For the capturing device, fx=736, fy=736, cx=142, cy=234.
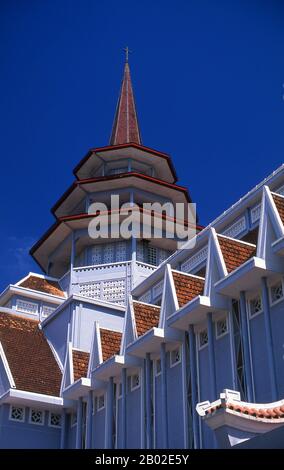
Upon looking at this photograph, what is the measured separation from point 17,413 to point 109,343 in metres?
4.06

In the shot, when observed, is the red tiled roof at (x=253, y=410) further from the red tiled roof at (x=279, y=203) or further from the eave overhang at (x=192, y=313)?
the red tiled roof at (x=279, y=203)

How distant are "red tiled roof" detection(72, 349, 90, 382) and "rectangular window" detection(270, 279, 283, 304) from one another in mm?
9536

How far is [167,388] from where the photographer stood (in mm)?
19641

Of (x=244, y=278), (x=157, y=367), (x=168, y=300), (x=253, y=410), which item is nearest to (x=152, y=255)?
(x=157, y=367)

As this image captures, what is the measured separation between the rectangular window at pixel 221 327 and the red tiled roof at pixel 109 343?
5394mm

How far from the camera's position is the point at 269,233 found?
55.7ft

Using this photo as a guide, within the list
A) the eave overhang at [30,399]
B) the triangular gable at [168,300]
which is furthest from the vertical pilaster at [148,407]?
the eave overhang at [30,399]

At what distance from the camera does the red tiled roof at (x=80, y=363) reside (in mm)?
24375

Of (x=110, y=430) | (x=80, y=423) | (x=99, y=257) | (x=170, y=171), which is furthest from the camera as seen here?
(x=170, y=171)
